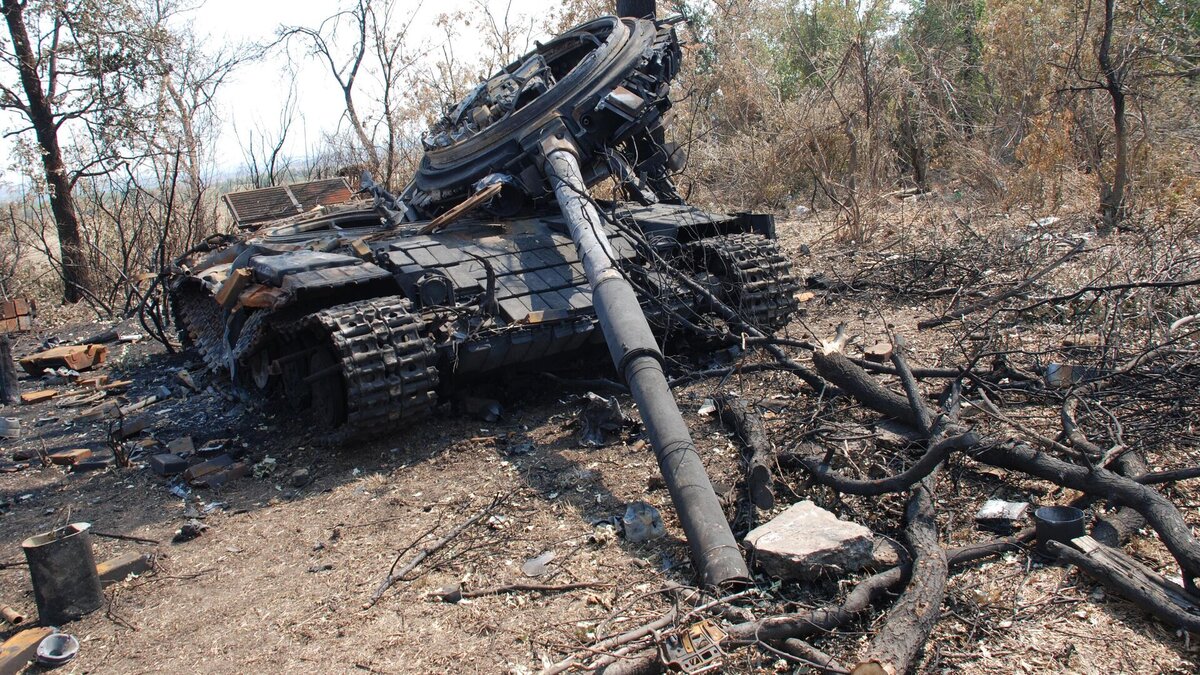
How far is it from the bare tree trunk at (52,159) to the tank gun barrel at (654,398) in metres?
9.14

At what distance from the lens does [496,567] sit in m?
4.04

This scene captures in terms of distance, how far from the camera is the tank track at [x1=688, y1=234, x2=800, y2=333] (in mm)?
6582

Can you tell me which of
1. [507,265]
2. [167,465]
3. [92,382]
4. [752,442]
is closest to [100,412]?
[92,382]

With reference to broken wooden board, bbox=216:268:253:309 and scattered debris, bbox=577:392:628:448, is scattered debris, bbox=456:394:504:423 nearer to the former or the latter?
scattered debris, bbox=577:392:628:448

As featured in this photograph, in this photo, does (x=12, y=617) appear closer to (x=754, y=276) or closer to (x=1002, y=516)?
(x=1002, y=516)

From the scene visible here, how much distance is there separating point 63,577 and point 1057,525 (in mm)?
4104

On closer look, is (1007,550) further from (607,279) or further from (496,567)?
(607,279)

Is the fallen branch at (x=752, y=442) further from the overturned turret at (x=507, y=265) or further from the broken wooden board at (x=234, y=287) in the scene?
the broken wooden board at (x=234, y=287)

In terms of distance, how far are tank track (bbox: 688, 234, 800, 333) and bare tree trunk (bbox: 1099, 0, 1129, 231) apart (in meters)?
4.02

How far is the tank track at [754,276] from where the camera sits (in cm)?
658

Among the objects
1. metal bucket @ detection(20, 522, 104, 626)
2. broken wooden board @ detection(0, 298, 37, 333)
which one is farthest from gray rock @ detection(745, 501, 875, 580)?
broken wooden board @ detection(0, 298, 37, 333)

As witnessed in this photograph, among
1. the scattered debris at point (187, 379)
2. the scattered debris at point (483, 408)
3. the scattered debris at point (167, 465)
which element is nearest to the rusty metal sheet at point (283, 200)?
the scattered debris at point (187, 379)

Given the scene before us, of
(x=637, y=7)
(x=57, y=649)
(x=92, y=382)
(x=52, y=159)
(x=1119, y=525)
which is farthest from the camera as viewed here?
(x=52, y=159)

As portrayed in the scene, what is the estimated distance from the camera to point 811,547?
136 inches
